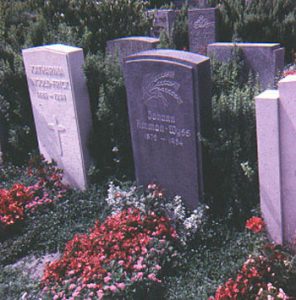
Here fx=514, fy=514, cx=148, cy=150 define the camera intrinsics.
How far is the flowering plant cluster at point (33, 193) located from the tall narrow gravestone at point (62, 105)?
0.20 meters

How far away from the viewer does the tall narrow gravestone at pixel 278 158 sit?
3762 mm

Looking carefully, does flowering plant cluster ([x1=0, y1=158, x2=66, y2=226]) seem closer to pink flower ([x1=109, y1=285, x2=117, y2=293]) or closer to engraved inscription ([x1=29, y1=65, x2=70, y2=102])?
engraved inscription ([x1=29, y1=65, x2=70, y2=102])

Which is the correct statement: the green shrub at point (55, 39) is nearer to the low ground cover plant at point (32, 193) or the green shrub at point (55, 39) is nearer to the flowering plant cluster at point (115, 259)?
the low ground cover plant at point (32, 193)

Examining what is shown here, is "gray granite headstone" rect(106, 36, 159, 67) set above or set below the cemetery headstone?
above

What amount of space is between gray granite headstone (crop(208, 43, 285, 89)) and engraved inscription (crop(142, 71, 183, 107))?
2874 millimetres

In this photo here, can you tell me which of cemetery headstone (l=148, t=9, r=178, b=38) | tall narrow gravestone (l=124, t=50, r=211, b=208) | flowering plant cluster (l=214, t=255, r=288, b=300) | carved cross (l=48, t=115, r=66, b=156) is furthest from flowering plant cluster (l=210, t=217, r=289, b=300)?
cemetery headstone (l=148, t=9, r=178, b=38)

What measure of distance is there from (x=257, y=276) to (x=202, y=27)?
8339 mm

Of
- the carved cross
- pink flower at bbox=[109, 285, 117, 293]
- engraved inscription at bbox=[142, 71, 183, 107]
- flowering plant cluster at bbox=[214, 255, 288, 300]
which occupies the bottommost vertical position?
pink flower at bbox=[109, 285, 117, 293]

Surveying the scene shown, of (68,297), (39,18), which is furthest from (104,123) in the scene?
Answer: (39,18)

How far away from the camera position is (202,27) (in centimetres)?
1109

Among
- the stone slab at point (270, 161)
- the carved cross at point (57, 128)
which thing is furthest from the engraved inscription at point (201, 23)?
the stone slab at point (270, 161)

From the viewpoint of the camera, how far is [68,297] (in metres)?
3.89

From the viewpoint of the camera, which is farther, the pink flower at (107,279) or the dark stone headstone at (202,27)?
the dark stone headstone at (202,27)

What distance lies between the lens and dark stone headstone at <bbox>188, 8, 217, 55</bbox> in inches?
432
